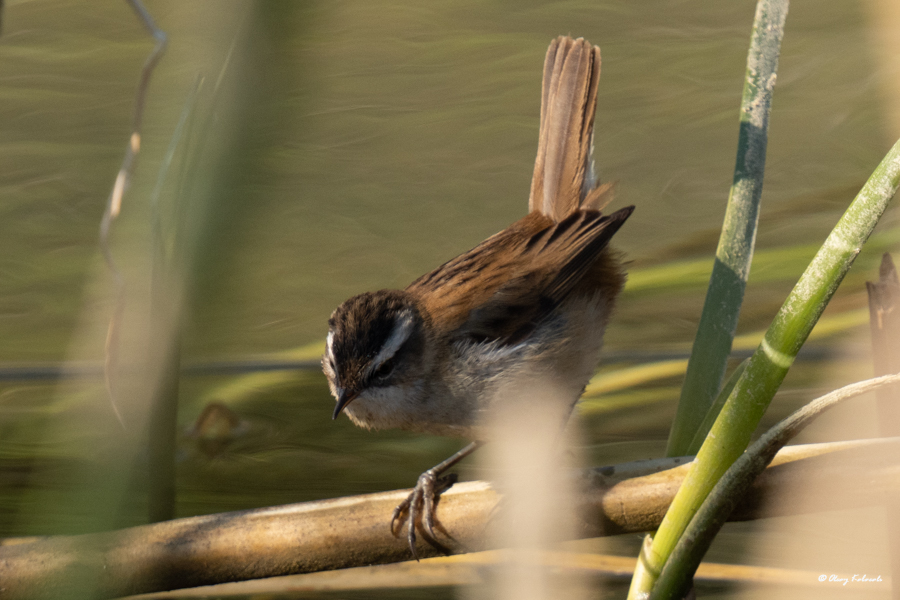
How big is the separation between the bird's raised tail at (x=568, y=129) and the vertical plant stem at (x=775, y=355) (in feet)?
4.42

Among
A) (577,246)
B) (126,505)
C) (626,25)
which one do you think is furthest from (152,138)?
(626,25)

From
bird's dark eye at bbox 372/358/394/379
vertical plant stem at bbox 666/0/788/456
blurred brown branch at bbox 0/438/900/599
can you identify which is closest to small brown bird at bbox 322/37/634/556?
bird's dark eye at bbox 372/358/394/379

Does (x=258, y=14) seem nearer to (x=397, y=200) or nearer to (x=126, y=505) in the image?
(x=126, y=505)

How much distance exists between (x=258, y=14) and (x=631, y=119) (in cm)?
352

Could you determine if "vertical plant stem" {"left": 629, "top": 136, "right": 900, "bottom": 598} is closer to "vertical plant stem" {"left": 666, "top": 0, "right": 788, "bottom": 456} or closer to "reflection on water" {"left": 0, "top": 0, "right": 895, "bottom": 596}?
"vertical plant stem" {"left": 666, "top": 0, "right": 788, "bottom": 456}

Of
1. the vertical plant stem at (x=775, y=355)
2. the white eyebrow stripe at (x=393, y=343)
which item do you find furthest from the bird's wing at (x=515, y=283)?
the vertical plant stem at (x=775, y=355)

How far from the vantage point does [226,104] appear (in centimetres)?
42

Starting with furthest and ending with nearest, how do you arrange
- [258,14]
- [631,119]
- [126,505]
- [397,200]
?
1. [631,119]
2. [397,200]
3. [126,505]
4. [258,14]

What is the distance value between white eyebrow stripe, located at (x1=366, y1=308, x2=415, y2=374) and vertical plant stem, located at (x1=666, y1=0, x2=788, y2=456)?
755 mm

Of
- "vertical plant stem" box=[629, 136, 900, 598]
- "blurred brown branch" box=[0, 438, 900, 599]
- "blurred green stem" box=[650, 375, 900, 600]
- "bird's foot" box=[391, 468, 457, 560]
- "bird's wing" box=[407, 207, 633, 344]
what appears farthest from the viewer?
"bird's wing" box=[407, 207, 633, 344]

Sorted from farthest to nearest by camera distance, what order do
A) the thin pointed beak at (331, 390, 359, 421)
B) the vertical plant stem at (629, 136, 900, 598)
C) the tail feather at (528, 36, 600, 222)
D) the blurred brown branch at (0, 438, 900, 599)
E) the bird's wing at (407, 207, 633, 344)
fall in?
1. the tail feather at (528, 36, 600, 222)
2. the bird's wing at (407, 207, 633, 344)
3. the thin pointed beak at (331, 390, 359, 421)
4. the blurred brown branch at (0, 438, 900, 599)
5. the vertical plant stem at (629, 136, 900, 598)

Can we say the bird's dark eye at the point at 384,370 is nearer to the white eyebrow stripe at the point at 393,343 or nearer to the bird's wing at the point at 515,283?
the white eyebrow stripe at the point at 393,343

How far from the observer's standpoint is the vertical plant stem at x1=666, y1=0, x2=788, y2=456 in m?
1.59

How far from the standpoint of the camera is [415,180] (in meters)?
3.57
